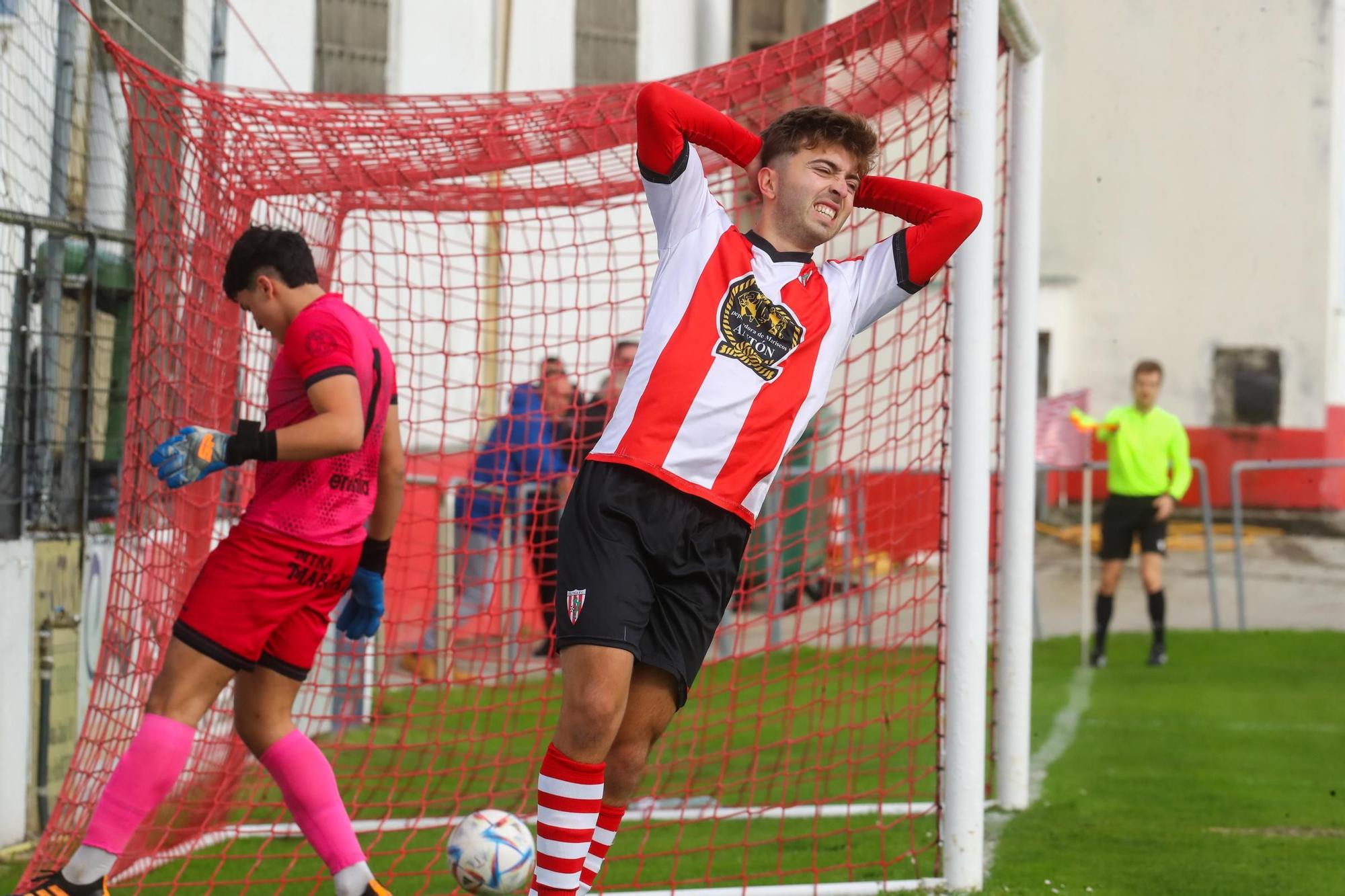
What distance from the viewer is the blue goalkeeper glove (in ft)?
10.8

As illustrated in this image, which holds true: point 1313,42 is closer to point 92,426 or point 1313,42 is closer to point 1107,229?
point 1107,229

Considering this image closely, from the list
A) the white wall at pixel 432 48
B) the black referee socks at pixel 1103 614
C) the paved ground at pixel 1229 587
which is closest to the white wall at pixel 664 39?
the white wall at pixel 432 48

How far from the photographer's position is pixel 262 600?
11.0 feet

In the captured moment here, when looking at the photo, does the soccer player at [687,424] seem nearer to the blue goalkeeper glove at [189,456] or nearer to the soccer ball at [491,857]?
the soccer ball at [491,857]

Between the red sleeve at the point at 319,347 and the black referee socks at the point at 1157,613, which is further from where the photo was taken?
the black referee socks at the point at 1157,613

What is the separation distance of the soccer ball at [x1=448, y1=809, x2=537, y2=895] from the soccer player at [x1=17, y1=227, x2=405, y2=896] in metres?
0.22

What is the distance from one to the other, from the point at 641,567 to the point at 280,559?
1046mm

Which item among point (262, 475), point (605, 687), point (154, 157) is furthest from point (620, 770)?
point (154, 157)

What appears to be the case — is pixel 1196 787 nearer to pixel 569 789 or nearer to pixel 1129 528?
pixel 569 789

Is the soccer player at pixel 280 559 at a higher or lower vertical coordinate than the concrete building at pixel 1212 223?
lower

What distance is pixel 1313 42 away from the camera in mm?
18500

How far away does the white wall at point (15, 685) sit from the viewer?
433 centimetres

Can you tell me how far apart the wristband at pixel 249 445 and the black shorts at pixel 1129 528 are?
6.78 meters

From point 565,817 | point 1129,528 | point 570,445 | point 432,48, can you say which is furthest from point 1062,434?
point 432,48
